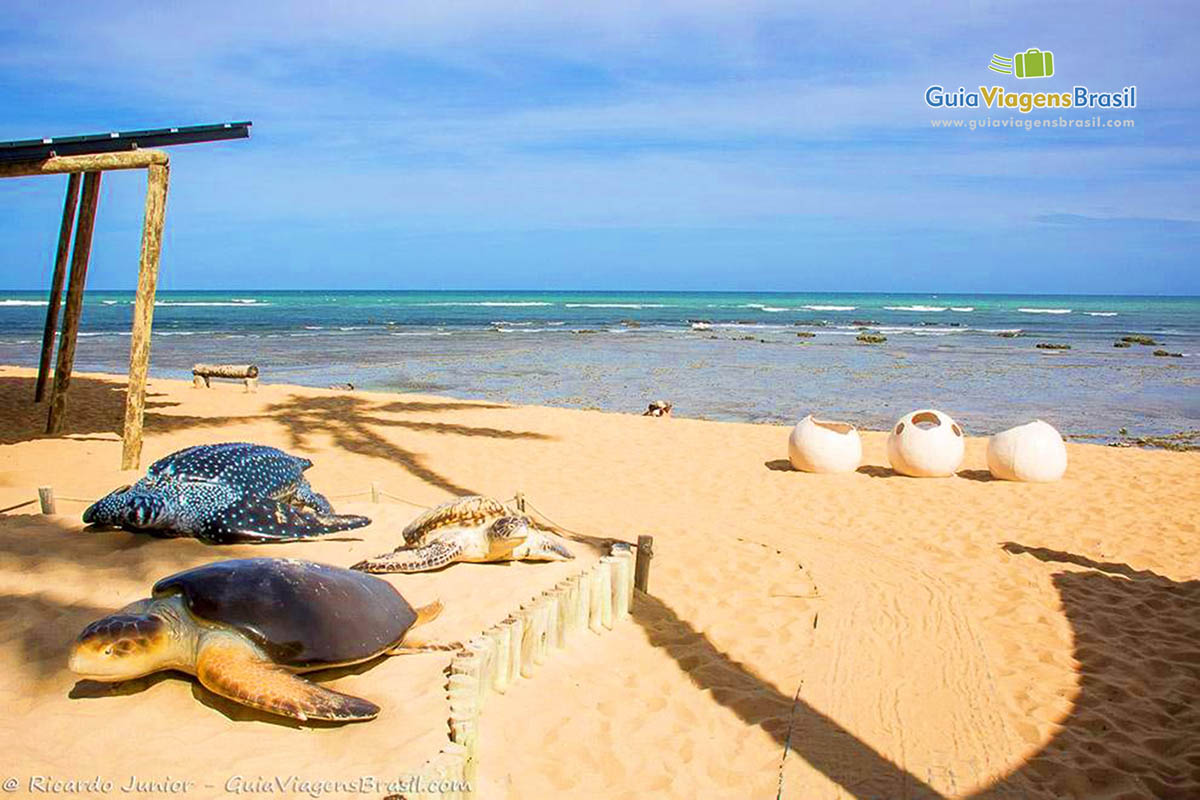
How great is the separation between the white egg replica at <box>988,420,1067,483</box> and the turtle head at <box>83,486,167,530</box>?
363 inches

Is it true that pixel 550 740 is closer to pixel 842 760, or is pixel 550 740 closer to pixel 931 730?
pixel 842 760

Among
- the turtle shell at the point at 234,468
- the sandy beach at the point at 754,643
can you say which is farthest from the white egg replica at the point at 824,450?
the turtle shell at the point at 234,468

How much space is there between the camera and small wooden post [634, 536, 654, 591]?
643 centimetres

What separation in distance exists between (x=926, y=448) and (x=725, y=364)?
18.9 meters

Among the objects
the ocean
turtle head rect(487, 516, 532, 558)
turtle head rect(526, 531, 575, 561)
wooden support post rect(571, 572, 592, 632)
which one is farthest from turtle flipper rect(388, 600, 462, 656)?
the ocean

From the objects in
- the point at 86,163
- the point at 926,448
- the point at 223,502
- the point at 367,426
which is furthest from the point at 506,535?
the point at 367,426

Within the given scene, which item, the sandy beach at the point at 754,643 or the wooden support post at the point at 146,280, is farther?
the wooden support post at the point at 146,280

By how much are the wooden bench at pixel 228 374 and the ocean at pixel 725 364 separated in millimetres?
4930

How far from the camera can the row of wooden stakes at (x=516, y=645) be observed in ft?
11.0

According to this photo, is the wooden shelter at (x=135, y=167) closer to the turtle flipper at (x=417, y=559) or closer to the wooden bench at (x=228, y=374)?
the turtle flipper at (x=417, y=559)

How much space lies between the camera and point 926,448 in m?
10.6

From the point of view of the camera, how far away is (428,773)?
323cm

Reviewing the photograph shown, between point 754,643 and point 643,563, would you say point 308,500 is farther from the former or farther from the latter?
point 754,643

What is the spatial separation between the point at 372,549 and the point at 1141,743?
16.5 ft
